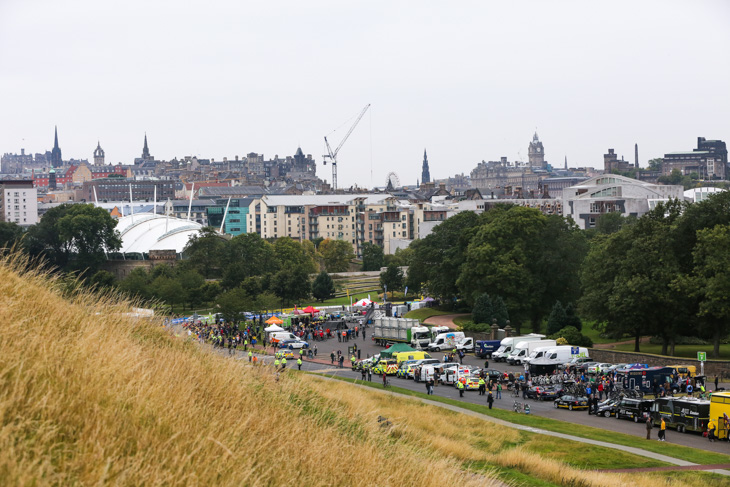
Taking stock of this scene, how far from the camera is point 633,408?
99.7ft

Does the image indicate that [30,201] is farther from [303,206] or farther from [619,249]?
[619,249]

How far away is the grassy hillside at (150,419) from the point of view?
30.5ft

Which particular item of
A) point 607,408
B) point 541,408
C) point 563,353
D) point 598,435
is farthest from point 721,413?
point 563,353

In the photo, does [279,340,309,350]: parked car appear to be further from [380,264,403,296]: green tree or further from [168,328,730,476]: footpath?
[380,264,403,296]: green tree

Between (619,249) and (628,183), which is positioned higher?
(628,183)

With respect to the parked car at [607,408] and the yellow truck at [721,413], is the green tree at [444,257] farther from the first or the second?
the yellow truck at [721,413]

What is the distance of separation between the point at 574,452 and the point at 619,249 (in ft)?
81.7

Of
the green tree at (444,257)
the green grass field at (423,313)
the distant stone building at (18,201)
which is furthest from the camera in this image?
the distant stone building at (18,201)

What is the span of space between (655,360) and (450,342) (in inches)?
540

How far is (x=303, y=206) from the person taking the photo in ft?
521

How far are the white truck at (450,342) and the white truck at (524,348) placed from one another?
635cm

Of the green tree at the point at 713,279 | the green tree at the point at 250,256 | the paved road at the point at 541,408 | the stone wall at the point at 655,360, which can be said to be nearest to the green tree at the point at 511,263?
the paved road at the point at 541,408

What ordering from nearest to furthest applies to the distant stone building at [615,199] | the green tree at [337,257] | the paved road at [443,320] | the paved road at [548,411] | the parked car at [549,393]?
the paved road at [548,411]
the parked car at [549,393]
the paved road at [443,320]
the green tree at [337,257]
the distant stone building at [615,199]

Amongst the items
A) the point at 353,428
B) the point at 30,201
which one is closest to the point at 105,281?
the point at 353,428
